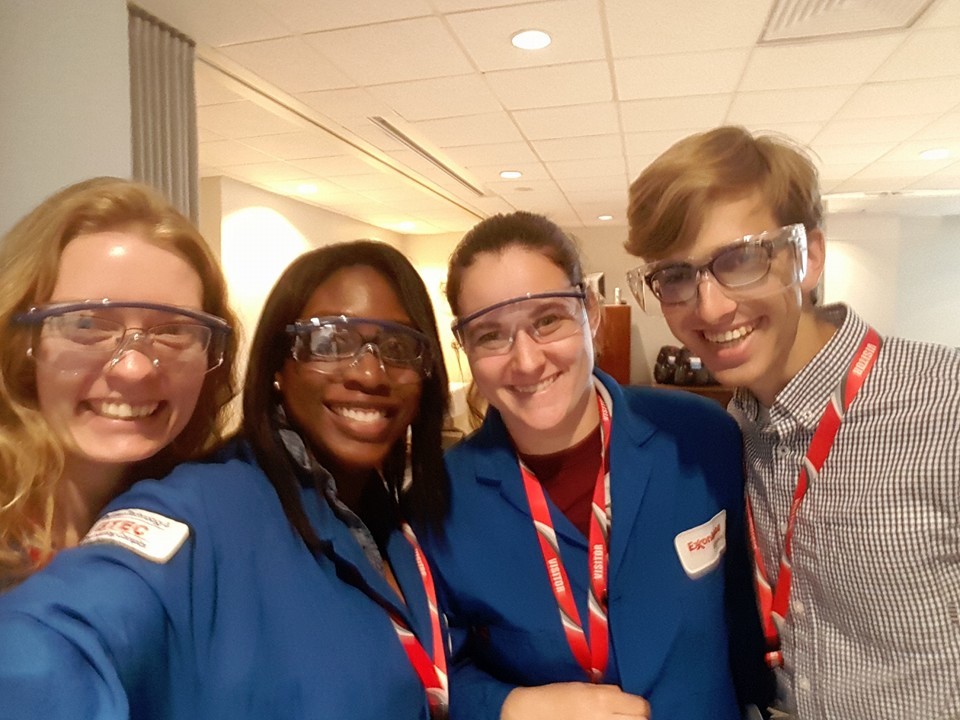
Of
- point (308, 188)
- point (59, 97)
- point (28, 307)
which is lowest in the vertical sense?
point (28, 307)

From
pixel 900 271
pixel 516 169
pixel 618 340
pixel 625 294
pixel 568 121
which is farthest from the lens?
pixel 625 294

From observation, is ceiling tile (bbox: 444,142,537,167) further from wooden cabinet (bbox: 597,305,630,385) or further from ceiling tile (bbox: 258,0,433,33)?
wooden cabinet (bbox: 597,305,630,385)

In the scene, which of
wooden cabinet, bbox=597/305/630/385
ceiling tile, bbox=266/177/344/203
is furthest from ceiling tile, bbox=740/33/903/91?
wooden cabinet, bbox=597/305/630/385

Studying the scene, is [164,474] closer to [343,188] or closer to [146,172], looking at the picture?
[146,172]

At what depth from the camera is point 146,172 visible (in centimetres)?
286

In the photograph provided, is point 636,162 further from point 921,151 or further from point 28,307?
point 28,307

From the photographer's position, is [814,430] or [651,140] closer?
[814,430]

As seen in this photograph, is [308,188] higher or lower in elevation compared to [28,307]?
higher

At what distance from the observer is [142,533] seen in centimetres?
95

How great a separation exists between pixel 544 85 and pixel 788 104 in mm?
1736

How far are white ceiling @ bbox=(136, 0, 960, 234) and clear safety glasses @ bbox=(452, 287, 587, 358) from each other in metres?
2.00

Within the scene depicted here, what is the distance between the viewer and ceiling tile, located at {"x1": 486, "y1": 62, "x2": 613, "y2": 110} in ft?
11.6

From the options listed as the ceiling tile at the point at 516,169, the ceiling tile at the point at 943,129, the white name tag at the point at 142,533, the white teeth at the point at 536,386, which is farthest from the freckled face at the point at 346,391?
the ceiling tile at the point at 943,129

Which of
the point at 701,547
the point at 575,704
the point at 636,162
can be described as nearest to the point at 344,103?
the point at 636,162
